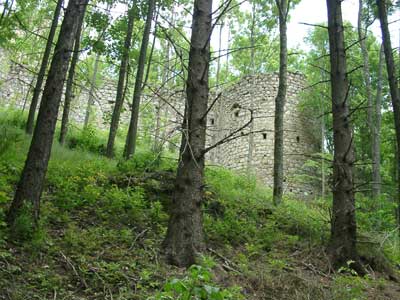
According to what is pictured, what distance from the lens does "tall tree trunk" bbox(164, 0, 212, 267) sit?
4.40 m

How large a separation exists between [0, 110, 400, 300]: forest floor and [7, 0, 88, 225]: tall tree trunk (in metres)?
0.23

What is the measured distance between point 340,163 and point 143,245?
10.1ft

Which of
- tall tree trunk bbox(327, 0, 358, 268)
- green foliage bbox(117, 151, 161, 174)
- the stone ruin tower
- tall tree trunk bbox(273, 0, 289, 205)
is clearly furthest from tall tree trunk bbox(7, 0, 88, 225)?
the stone ruin tower

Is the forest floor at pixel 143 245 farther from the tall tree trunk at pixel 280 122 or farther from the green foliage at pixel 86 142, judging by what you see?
the green foliage at pixel 86 142

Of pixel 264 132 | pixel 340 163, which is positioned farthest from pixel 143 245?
pixel 264 132

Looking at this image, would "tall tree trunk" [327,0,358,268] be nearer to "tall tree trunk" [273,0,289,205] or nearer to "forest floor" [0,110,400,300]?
"forest floor" [0,110,400,300]

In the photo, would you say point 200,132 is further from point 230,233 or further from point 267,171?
point 267,171

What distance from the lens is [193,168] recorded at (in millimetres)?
4555

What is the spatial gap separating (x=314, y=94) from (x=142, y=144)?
7.48 meters

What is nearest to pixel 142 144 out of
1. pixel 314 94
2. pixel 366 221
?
pixel 314 94

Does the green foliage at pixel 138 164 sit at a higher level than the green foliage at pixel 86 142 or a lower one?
lower

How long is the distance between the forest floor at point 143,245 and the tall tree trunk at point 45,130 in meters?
0.23

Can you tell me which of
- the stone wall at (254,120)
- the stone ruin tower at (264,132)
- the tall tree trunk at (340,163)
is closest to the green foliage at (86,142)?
the stone wall at (254,120)

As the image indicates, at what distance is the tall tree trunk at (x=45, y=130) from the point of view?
15.1 feet
